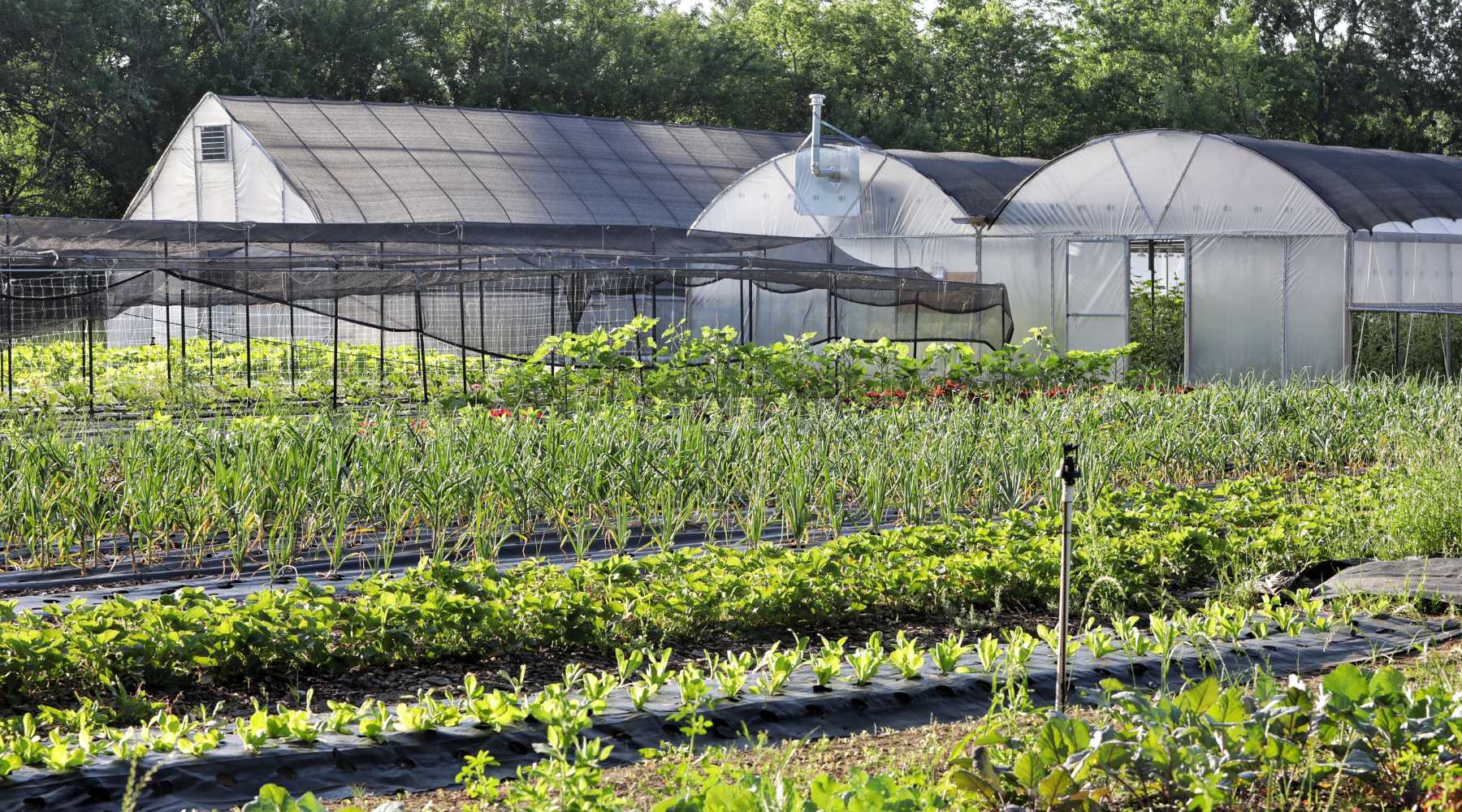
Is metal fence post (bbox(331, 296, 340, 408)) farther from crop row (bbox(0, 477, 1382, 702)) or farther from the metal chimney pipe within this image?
the metal chimney pipe

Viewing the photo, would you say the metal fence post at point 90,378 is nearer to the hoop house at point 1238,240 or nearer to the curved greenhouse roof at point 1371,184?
the hoop house at point 1238,240

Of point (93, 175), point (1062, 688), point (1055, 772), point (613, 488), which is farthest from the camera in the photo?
point (93, 175)

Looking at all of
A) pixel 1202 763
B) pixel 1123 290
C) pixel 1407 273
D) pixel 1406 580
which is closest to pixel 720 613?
pixel 1202 763

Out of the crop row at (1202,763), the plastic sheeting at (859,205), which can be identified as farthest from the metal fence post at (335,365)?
the crop row at (1202,763)

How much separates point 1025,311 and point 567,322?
5.02 meters

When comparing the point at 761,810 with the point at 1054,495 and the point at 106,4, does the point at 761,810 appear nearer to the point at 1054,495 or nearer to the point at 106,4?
the point at 1054,495

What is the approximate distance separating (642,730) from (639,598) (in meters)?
0.91

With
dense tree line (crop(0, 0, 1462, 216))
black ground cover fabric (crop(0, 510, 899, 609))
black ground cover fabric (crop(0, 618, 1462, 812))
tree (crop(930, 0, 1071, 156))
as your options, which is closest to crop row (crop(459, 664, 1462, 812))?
black ground cover fabric (crop(0, 618, 1462, 812))

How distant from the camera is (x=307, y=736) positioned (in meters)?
3.20

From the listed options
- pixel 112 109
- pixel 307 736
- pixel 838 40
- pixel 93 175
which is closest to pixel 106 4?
pixel 112 109

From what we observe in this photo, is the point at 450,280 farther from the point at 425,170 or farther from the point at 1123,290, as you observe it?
the point at 425,170

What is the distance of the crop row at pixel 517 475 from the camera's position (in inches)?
219

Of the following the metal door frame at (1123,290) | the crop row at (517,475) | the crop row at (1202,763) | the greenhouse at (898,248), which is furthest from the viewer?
the metal door frame at (1123,290)

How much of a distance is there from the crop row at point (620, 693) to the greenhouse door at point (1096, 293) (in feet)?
36.5
